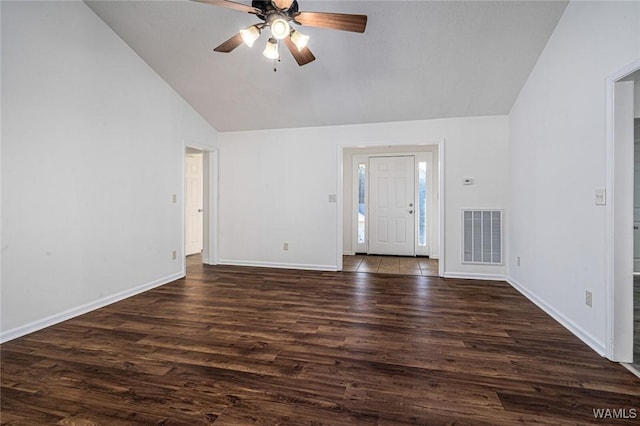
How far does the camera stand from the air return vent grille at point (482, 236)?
428cm

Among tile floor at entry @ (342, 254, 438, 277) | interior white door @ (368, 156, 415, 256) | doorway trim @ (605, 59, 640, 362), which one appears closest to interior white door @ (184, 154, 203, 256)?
tile floor at entry @ (342, 254, 438, 277)

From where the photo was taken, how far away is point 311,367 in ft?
6.55

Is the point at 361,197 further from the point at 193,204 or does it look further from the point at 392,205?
the point at 193,204

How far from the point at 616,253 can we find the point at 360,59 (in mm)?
2931

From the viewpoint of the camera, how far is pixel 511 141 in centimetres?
409

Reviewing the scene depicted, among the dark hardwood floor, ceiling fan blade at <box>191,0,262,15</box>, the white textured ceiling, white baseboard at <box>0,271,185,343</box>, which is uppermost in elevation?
the white textured ceiling

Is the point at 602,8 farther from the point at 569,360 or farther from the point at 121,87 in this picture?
the point at 121,87

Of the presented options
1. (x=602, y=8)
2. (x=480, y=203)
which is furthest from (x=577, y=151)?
(x=480, y=203)

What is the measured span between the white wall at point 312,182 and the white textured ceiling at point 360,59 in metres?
0.24

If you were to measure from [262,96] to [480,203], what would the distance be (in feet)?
11.2

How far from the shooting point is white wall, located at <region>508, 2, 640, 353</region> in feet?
7.10

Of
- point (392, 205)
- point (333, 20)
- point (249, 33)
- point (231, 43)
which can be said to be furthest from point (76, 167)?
point (392, 205)

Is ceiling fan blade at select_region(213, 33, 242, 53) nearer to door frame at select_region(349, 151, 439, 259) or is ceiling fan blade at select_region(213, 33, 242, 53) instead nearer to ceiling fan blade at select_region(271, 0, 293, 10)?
ceiling fan blade at select_region(271, 0, 293, 10)

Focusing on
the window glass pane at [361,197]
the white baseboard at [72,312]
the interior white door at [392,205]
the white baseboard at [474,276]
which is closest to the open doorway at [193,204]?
the white baseboard at [72,312]
